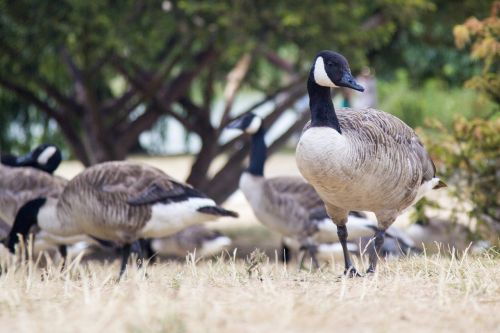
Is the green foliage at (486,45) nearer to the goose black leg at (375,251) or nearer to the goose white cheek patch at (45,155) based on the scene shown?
the goose black leg at (375,251)

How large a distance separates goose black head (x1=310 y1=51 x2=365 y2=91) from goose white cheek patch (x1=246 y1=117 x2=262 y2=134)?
554 centimetres

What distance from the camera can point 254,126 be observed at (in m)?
12.2

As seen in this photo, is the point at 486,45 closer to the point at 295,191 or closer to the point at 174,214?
the point at 295,191

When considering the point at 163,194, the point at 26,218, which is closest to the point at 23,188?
the point at 26,218

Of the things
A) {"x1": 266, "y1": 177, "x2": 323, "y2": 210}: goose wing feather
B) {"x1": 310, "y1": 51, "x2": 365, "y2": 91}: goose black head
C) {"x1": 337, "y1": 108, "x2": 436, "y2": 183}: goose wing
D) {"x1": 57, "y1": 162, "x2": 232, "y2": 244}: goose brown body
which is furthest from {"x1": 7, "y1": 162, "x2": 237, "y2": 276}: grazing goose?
{"x1": 310, "y1": 51, "x2": 365, "y2": 91}: goose black head

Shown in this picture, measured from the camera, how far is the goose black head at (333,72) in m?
6.50

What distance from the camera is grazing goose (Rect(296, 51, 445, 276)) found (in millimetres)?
6211

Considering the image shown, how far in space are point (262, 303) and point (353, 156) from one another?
1.83 metres

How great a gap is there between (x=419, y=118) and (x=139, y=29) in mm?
20677

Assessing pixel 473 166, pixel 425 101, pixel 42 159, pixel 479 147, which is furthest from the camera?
pixel 425 101

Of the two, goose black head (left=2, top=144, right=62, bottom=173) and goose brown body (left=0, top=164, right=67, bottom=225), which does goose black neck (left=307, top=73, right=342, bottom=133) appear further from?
goose black head (left=2, top=144, right=62, bottom=173)

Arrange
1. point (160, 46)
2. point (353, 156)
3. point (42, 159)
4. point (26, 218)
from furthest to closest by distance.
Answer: point (160, 46) < point (42, 159) < point (26, 218) < point (353, 156)

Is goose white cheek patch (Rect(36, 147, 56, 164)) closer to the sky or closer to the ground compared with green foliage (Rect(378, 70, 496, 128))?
closer to the ground

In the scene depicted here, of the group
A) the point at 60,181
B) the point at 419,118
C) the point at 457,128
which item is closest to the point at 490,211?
the point at 457,128
